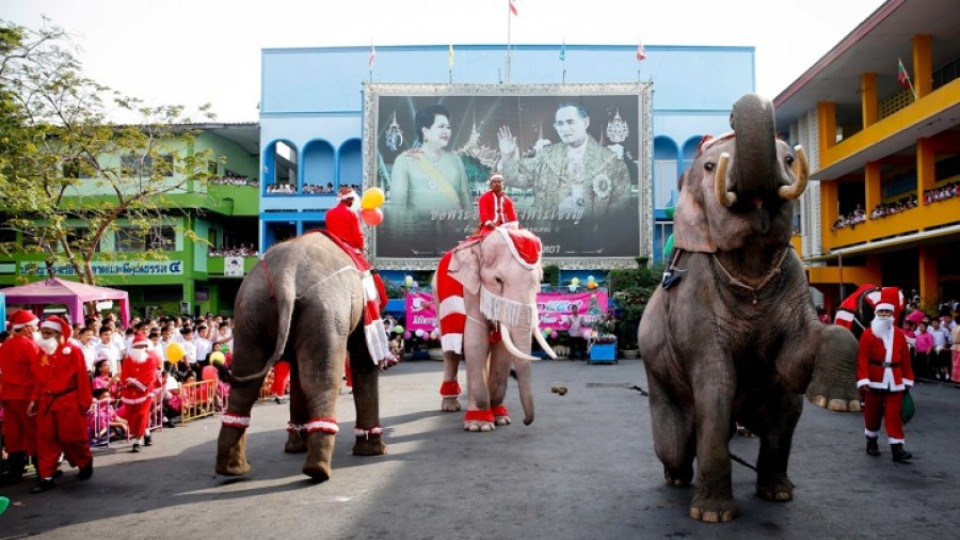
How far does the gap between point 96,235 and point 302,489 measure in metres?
13.9

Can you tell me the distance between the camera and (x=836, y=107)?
87.0ft

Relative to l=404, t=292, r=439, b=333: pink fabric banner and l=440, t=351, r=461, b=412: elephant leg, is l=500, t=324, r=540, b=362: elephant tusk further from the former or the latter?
l=404, t=292, r=439, b=333: pink fabric banner

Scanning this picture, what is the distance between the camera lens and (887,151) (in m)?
22.4

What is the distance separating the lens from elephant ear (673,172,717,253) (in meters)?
4.53

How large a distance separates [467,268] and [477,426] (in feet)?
6.40

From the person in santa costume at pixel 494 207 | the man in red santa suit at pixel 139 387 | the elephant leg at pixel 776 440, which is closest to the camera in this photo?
the elephant leg at pixel 776 440

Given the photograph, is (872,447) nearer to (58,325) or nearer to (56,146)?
(58,325)

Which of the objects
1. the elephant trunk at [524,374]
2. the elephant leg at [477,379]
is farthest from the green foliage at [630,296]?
the elephant trunk at [524,374]

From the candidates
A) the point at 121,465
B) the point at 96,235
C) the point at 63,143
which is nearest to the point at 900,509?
the point at 121,465

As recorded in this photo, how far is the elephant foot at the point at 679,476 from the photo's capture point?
521 cm

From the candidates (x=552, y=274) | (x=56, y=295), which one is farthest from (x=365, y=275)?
(x=552, y=274)

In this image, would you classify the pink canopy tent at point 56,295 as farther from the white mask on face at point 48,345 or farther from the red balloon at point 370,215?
the red balloon at point 370,215

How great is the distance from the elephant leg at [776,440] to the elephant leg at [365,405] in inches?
139

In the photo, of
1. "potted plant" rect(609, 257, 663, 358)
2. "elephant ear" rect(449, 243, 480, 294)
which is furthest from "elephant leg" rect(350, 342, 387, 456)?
"potted plant" rect(609, 257, 663, 358)
